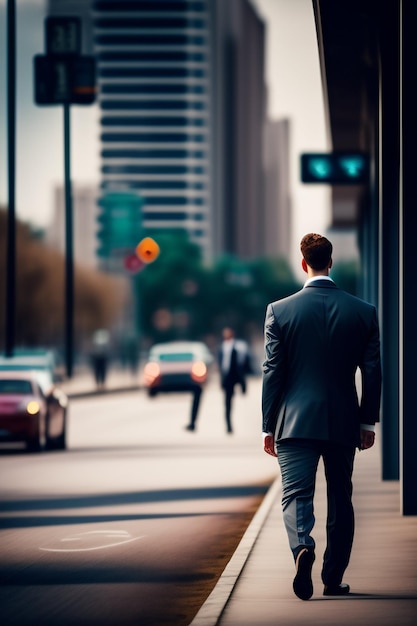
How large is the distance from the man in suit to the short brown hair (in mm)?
12

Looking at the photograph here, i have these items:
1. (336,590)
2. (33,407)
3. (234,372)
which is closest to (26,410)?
(33,407)

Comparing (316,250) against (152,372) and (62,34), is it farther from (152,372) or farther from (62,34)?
(62,34)

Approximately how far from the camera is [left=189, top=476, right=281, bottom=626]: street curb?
26.7 ft

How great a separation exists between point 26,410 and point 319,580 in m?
14.2

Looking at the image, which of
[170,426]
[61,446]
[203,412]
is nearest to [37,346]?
[203,412]

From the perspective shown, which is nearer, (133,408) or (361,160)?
(361,160)

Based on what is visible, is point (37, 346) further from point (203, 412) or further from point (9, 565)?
point (9, 565)

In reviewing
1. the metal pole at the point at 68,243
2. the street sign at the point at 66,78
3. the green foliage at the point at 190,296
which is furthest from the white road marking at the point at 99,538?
the green foliage at the point at 190,296

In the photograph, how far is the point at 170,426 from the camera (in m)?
33.0

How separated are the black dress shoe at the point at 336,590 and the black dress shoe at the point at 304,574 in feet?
0.66

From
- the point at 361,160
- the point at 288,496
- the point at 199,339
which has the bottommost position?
the point at 199,339

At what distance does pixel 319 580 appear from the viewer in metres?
9.55

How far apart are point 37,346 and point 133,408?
4916cm

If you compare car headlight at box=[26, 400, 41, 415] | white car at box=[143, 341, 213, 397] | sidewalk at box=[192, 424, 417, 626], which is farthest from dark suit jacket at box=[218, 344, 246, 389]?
white car at box=[143, 341, 213, 397]
